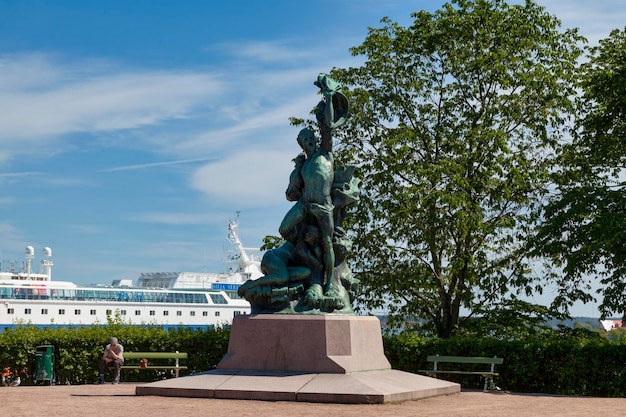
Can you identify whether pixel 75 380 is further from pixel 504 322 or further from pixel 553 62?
pixel 553 62

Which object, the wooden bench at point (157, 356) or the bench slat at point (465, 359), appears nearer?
the bench slat at point (465, 359)

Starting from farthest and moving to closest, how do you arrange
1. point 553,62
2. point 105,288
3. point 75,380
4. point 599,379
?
point 105,288 → point 553,62 → point 75,380 → point 599,379

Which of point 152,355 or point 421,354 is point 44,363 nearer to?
point 152,355

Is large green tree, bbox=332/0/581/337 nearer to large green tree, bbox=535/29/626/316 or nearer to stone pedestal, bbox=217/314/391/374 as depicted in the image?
large green tree, bbox=535/29/626/316

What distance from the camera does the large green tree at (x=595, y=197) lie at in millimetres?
20672

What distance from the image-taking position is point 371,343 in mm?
14797

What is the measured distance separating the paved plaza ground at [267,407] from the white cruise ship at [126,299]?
4913 cm

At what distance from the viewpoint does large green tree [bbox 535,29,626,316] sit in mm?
20672

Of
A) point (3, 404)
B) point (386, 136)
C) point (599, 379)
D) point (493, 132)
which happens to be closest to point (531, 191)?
point (493, 132)

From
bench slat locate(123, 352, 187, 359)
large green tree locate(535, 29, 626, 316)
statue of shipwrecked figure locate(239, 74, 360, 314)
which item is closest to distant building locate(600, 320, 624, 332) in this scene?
A: large green tree locate(535, 29, 626, 316)

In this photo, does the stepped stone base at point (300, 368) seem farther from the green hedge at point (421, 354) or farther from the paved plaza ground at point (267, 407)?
the green hedge at point (421, 354)

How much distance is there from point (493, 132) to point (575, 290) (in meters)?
4.84

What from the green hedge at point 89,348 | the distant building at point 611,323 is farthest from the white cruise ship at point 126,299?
the green hedge at point 89,348

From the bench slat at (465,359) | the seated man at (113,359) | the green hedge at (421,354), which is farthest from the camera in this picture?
the seated man at (113,359)
